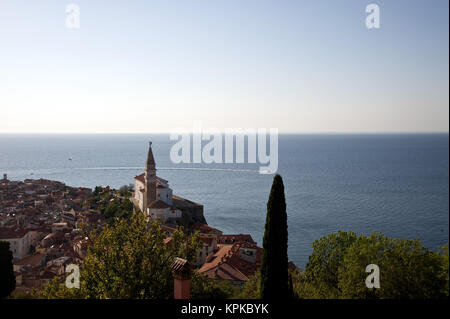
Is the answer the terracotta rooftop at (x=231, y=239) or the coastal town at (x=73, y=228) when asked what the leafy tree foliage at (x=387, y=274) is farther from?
the terracotta rooftop at (x=231, y=239)

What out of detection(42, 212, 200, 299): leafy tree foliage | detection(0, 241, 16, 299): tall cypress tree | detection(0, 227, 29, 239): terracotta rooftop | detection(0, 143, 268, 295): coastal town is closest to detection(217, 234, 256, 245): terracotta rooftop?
detection(0, 143, 268, 295): coastal town

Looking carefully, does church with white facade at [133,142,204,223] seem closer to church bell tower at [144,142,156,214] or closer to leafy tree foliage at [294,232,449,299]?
church bell tower at [144,142,156,214]

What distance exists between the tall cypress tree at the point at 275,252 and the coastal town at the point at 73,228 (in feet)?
31.9

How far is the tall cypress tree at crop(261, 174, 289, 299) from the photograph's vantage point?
897 centimetres

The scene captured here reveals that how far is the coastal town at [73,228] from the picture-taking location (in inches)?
870

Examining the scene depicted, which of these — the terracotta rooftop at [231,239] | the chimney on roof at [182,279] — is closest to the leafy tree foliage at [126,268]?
the chimney on roof at [182,279]

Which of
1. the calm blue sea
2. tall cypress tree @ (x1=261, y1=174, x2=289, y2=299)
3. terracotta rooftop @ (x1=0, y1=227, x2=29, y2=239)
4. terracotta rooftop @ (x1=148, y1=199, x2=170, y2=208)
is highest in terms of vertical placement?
tall cypress tree @ (x1=261, y1=174, x2=289, y2=299)

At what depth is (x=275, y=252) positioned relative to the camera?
30.0 feet

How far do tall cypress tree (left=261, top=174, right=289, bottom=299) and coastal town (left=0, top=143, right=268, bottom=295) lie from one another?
9709mm

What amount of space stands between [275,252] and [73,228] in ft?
91.6

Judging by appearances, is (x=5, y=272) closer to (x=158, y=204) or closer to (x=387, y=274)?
(x=387, y=274)

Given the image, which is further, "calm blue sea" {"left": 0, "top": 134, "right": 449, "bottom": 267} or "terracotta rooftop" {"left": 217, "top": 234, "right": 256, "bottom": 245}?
"calm blue sea" {"left": 0, "top": 134, "right": 449, "bottom": 267}

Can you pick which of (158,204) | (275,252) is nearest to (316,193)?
(158,204)
